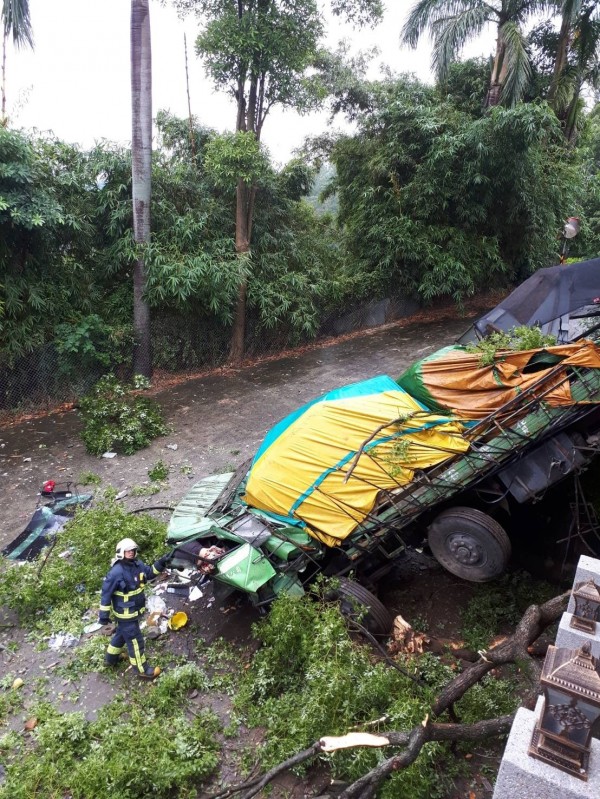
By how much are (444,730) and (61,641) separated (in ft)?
11.4

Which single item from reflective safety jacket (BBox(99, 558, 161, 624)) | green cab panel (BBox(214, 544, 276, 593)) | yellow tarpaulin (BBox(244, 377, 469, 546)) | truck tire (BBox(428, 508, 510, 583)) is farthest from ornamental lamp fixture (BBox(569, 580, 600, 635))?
reflective safety jacket (BBox(99, 558, 161, 624))

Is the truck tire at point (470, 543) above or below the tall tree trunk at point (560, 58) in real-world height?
below

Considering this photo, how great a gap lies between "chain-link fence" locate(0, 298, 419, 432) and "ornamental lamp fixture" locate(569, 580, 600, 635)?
906 cm

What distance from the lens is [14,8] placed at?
7.84 meters

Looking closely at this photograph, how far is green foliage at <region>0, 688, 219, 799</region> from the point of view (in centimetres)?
323

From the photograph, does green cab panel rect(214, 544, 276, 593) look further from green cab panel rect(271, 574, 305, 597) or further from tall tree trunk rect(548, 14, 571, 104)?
tall tree trunk rect(548, 14, 571, 104)

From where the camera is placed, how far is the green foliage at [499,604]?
4.56m

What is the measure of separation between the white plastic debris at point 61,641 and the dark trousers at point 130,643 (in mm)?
510

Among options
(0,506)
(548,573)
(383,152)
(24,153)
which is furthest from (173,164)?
(548,573)

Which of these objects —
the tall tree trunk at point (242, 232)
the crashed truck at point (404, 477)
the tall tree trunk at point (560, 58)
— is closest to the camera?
the crashed truck at point (404, 477)

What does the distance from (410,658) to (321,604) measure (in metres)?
0.79

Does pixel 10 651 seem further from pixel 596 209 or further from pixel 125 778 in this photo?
pixel 596 209

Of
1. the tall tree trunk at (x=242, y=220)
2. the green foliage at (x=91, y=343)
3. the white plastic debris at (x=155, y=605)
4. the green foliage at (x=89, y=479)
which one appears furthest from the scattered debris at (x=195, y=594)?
the tall tree trunk at (x=242, y=220)

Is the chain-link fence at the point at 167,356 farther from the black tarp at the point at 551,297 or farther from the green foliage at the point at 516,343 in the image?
the green foliage at the point at 516,343
